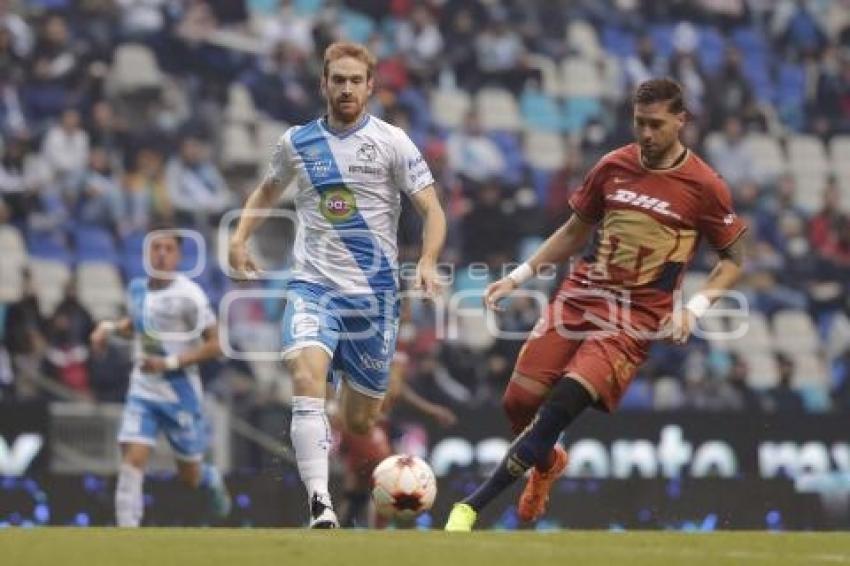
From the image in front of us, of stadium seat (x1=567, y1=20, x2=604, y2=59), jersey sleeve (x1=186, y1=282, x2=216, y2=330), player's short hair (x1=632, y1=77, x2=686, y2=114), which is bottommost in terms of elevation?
jersey sleeve (x1=186, y1=282, x2=216, y2=330)

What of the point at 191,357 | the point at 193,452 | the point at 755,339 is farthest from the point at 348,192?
the point at 755,339

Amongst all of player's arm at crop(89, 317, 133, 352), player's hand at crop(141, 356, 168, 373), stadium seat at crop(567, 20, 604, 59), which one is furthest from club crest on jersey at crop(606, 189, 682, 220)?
stadium seat at crop(567, 20, 604, 59)

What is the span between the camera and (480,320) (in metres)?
21.4

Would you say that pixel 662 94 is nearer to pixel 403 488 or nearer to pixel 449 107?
pixel 403 488

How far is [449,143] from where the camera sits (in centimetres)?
2369

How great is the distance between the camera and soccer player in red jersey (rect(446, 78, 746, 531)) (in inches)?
426

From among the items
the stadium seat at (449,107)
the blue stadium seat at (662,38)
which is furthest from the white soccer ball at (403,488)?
the blue stadium seat at (662,38)

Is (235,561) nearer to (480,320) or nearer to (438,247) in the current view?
(438,247)

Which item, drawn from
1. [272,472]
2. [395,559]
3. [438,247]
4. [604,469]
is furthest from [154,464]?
[395,559]

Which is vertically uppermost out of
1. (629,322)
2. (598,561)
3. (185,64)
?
(185,64)

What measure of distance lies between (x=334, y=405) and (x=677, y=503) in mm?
2818

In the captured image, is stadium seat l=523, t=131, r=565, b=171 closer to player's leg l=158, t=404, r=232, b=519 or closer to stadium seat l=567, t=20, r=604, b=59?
stadium seat l=567, t=20, r=604, b=59

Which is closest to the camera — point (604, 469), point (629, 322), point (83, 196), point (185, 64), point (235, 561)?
point (235, 561)

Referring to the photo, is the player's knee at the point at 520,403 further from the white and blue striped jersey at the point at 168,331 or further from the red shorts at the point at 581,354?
the white and blue striped jersey at the point at 168,331
